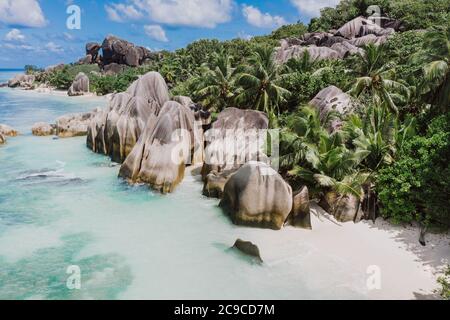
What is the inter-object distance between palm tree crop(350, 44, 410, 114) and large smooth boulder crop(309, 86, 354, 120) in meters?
1.38

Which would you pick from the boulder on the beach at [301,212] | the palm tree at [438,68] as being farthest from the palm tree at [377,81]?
the boulder on the beach at [301,212]

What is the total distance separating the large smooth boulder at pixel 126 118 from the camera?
20.8 metres

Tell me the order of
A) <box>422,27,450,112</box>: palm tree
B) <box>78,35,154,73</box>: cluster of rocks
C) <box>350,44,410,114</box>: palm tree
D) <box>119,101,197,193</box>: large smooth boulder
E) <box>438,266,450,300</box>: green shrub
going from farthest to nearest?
<box>78,35,154,73</box>: cluster of rocks, <box>350,44,410,114</box>: palm tree, <box>119,101,197,193</box>: large smooth boulder, <box>422,27,450,112</box>: palm tree, <box>438,266,450,300</box>: green shrub

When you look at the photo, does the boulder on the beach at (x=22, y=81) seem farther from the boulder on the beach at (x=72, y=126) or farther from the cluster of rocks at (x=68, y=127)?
the boulder on the beach at (x=72, y=126)

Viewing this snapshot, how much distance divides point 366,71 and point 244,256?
45.1ft

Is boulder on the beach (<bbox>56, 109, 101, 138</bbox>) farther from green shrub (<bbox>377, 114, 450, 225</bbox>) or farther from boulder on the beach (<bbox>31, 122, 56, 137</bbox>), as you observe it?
green shrub (<bbox>377, 114, 450, 225</bbox>)

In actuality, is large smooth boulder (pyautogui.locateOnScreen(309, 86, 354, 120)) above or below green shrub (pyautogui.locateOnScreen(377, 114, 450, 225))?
above

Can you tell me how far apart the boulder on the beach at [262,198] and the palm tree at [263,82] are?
989 cm

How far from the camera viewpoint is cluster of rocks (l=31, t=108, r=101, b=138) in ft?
97.5

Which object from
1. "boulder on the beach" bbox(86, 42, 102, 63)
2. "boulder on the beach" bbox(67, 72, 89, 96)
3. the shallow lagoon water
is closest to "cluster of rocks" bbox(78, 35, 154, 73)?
"boulder on the beach" bbox(86, 42, 102, 63)

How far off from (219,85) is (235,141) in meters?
8.36
